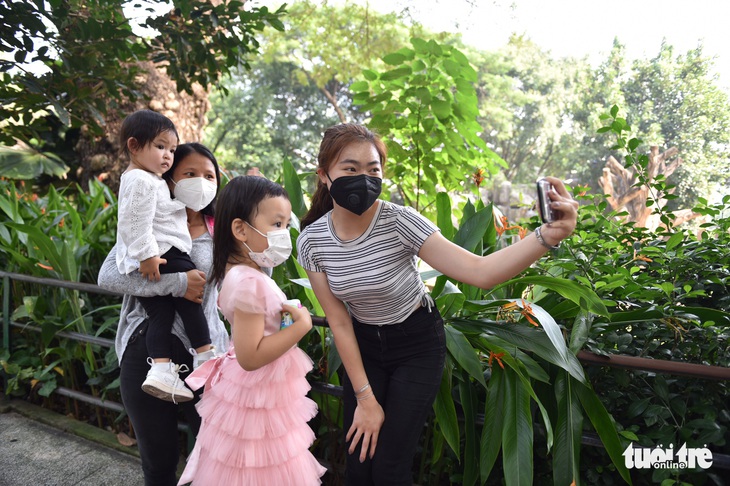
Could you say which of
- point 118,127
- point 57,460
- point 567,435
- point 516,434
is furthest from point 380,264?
point 118,127

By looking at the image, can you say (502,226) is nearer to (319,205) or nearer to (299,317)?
(319,205)

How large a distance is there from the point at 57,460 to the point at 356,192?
2052mm

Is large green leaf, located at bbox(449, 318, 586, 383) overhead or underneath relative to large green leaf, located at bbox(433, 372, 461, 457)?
overhead

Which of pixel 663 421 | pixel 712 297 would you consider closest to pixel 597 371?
pixel 663 421

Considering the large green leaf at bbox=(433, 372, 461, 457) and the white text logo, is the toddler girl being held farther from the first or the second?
the white text logo

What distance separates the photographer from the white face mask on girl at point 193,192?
5.62 feet

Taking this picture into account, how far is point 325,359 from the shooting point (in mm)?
1976

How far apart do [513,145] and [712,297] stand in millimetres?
28243

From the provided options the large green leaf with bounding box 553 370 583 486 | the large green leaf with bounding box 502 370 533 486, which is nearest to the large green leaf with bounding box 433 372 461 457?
the large green leaf with bounding box 502 370 533 486

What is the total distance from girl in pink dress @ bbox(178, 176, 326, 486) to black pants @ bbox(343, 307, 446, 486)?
0.18 m

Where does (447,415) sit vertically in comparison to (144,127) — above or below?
below

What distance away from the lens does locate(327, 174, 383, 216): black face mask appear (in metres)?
1.39

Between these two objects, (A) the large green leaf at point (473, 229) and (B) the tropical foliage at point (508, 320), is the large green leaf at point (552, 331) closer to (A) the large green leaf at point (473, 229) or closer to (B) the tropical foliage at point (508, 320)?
(B) the tropical foliage at point (508, 320)

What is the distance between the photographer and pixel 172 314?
1.68m
